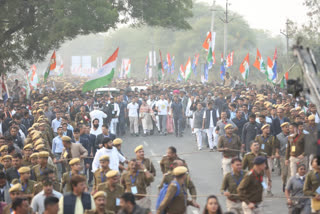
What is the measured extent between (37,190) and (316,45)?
40643mm

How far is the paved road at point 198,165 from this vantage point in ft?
42.8

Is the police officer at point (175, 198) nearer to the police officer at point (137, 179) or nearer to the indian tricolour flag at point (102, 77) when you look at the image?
the police officer at point (137, 179)

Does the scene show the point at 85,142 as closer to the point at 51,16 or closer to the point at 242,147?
the point at 242,147

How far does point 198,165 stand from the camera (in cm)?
1795

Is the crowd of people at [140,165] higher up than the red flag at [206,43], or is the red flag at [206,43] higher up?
the red flag at [206,43]

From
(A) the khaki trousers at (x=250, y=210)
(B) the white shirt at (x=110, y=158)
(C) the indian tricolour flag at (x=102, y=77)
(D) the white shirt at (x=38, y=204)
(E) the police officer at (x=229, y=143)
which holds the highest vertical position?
(C) the indian tricolour flag at (x=102, y=77)

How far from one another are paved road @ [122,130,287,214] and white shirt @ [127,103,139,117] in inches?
35.4

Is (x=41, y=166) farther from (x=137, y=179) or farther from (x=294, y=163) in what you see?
(x=294, y=163)

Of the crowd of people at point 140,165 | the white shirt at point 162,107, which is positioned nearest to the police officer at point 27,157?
the crowd of people at point 140,165

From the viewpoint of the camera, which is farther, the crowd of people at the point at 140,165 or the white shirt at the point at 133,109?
the white shirt at the point at 133,109

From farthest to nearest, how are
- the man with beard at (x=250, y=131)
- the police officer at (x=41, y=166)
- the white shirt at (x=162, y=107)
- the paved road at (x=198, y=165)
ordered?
1. the white shirt at (x=162, y=107)
2. the man with beard at (x=250, y=131)
3. the paved road at (x=198, y=165)
4. the police officer at (x=41, y=166)

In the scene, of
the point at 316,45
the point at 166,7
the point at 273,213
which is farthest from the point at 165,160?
the point at 316,45

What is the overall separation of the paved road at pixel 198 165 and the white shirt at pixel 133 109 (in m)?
0.90

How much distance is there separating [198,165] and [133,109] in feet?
23.8
